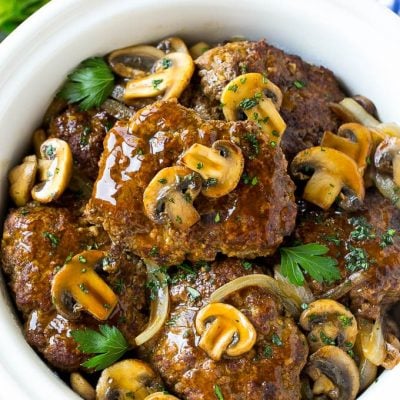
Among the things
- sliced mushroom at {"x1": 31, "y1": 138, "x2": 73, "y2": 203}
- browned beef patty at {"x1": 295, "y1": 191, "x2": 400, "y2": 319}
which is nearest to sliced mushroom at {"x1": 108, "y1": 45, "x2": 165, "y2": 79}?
sliced mushroom at {"x1": 31, "y1": 138, "x2": 73, "y2": 203}

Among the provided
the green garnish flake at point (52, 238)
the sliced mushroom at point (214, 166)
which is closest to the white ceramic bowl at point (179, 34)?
the green garnish flake at point (52, 238)

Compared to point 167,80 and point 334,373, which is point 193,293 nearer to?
point 334,373

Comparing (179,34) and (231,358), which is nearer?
(231,358)

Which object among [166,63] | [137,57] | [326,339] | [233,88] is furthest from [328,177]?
[137,57]

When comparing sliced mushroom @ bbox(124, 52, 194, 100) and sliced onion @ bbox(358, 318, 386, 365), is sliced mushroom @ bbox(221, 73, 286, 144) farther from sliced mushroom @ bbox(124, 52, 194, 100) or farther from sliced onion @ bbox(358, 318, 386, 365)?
sliced onion @ bbox(358, 318, 386, 365)

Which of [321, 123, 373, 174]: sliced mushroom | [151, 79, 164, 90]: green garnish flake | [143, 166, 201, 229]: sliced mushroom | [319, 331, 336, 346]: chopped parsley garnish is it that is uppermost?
[321, 123, 373, 174]: sliced mushroom

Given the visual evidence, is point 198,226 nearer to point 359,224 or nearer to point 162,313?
point 162,313
